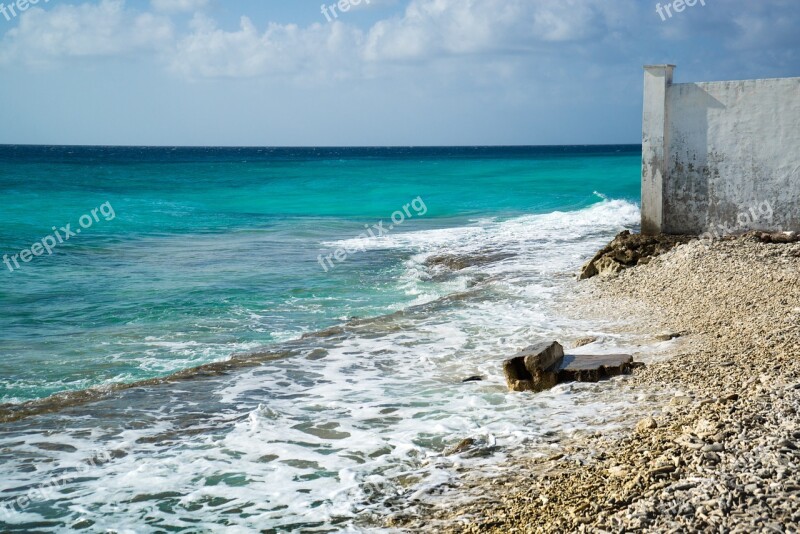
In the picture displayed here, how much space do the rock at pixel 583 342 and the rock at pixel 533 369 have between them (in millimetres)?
1419

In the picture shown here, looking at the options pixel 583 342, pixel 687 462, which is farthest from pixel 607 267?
pixel 687 462

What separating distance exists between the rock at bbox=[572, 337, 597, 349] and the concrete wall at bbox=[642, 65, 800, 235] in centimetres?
512

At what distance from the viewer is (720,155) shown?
12812 mm

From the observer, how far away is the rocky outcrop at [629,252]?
1291 centimetres

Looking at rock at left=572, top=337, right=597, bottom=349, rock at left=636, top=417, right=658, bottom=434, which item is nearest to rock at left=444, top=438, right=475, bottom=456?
rock at left=636, top=417, right=658, bottom=434

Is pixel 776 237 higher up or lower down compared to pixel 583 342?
higher up

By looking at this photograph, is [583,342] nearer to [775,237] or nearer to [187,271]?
[775,237]

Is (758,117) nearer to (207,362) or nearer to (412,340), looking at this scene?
(412,340)

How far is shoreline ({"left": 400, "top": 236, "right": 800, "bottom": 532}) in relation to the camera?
4250 mm

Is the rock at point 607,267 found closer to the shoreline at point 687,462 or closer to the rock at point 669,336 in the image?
the rock at point 669,336

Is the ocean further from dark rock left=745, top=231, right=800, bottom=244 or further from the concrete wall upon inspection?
dark rock left=745, top=231, right=800, bottom=244

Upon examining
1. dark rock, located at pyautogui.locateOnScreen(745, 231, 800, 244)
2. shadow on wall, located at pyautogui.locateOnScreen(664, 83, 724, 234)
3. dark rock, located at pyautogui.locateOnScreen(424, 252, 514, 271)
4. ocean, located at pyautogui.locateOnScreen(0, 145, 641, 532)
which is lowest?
ocean, located at pyautogui.locateOnScreen(0, 145, 641, 532)

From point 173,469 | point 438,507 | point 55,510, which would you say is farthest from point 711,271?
point 55,510

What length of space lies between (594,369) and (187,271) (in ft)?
37.1
